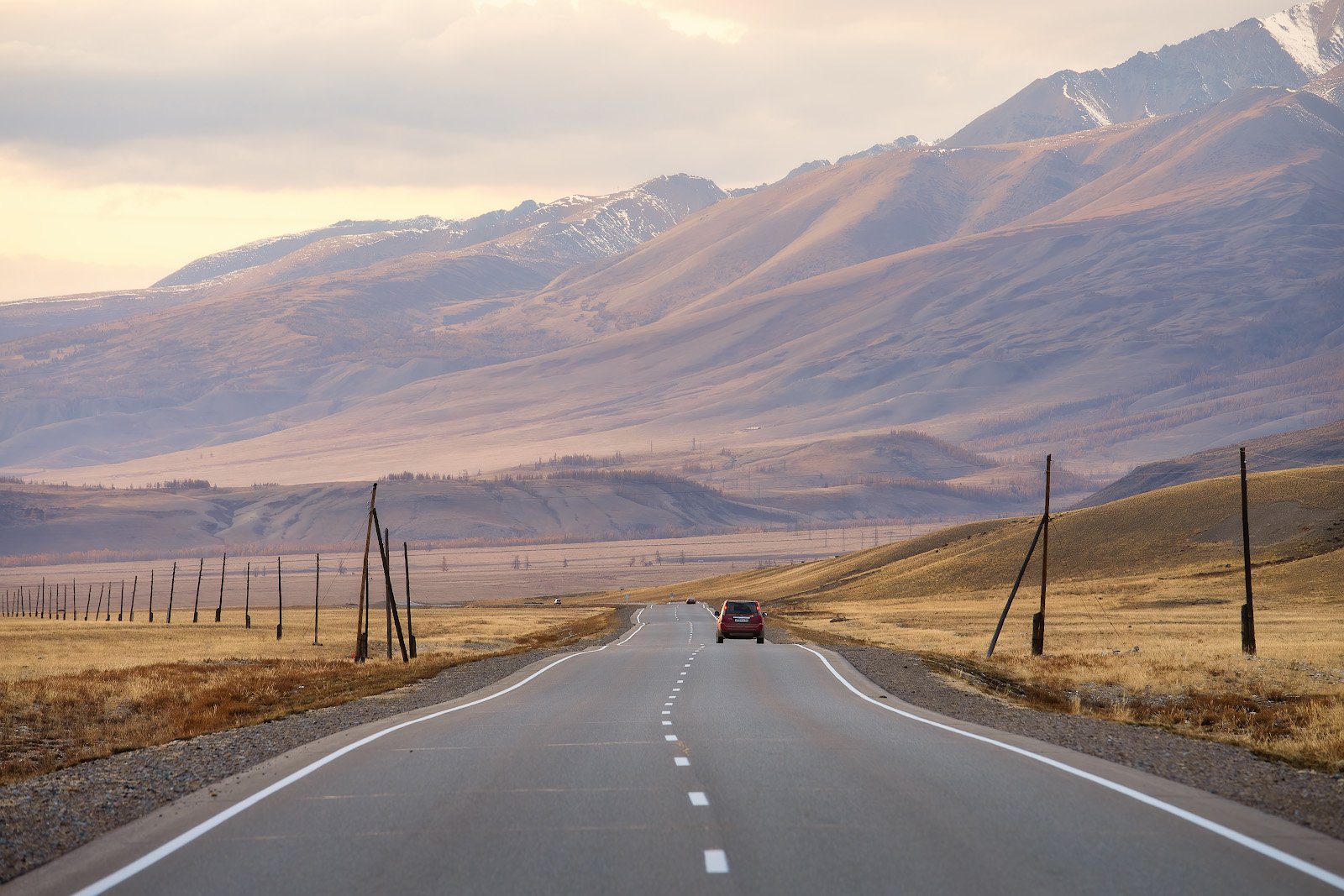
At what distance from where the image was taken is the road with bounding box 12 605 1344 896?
10297mm

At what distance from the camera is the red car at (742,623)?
176 ft

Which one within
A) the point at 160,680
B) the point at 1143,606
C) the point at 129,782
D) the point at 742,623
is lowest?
the point at 160,680

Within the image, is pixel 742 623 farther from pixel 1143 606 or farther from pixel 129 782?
pixel 129 782

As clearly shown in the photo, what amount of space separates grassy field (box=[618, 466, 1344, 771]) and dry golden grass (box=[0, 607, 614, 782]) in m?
14.6

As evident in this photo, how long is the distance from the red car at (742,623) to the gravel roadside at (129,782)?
27.2 metres

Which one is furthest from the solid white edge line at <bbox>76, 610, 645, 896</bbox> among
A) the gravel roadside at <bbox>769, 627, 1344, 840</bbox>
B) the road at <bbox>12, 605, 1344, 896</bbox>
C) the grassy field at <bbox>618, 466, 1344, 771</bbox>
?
the grassy field at <bbox>618, 466, 1344, 771</bbox>

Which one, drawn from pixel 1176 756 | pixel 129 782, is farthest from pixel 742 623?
pixel 129 782

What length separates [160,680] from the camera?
36.1 metres

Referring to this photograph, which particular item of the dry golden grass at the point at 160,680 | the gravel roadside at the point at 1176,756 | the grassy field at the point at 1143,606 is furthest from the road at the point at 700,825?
the dry golden grass at the point at 160,680

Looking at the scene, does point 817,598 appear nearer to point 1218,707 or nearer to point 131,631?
point 131,631

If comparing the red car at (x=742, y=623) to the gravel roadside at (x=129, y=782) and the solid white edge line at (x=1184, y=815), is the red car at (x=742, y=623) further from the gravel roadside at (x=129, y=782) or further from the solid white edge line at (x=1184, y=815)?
the solid white edge line at (x=1184, y=815)

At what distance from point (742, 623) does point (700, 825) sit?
41.7m

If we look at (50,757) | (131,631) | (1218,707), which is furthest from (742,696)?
(131,631)

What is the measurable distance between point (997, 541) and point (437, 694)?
91.1 metres
